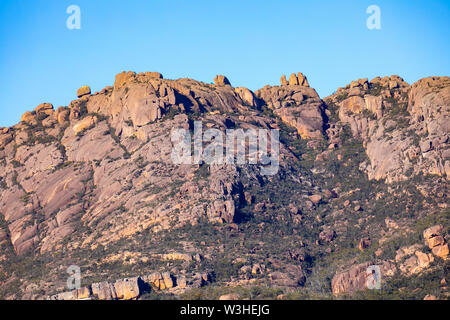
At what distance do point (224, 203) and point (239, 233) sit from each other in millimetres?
6980

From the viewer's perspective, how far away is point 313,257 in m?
172

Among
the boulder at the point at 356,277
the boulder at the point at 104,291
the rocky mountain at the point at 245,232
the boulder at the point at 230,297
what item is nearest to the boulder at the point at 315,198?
the rocky mountain at the point at 245,232

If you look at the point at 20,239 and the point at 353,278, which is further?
the point at 20,239

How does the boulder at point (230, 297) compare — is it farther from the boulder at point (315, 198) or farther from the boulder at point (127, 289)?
the boulder at point (315, 198)

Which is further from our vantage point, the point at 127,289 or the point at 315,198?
the point at 315,198

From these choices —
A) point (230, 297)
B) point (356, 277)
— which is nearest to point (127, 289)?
point (230, 297)

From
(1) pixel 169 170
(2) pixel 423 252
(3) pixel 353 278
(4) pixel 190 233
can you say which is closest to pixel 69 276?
Result: (4) pixel 190 233

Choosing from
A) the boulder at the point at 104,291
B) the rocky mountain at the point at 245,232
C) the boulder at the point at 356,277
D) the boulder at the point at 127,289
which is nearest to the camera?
the boulder at the point at 104,291

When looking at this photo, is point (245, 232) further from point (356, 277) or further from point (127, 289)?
point (127, 289)

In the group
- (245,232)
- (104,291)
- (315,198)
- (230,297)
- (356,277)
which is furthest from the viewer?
(315,198)

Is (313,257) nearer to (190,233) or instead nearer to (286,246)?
(286,246)

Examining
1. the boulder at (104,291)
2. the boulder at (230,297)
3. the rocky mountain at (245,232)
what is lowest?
the boulder at (230,297)

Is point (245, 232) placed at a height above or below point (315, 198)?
below

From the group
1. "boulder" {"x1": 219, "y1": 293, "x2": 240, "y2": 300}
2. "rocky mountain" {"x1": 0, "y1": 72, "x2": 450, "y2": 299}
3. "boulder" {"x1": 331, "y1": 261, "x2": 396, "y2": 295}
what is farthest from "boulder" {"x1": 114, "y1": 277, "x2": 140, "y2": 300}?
"boulder" {"x1": 331, "y1": 261, "x2": 396, "y2": 295}
